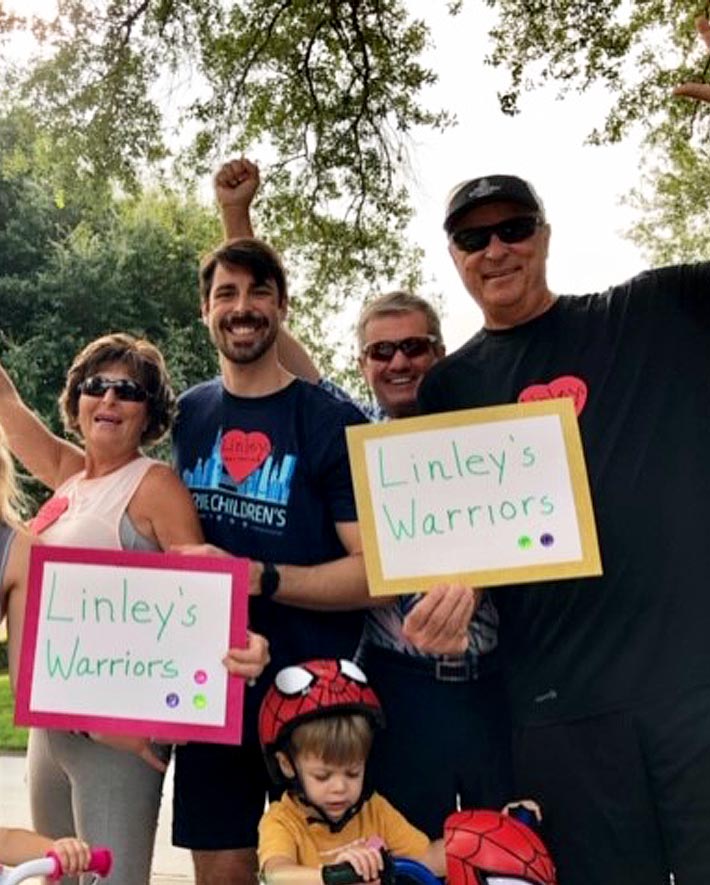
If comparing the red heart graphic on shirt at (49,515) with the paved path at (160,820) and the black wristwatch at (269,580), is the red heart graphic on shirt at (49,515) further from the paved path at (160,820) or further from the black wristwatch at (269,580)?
the paved path at (160,820)

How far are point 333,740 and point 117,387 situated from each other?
3.77ft

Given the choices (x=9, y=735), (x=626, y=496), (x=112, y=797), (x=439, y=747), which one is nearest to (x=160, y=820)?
(x=9, y=735)

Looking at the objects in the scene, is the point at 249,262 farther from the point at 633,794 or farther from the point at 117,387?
the point at 633,794

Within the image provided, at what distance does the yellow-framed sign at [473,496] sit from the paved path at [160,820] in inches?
115

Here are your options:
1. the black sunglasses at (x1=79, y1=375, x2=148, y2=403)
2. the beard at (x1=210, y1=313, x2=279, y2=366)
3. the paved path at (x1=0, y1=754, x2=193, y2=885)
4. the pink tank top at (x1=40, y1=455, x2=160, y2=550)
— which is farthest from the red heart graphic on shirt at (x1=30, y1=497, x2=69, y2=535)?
the paved path at (x1=0, y1=754, x2=193, y2=885)

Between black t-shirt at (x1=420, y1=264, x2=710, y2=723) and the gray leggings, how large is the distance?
1.02m

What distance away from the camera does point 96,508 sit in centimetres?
288

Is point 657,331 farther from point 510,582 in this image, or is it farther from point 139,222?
point 139,222

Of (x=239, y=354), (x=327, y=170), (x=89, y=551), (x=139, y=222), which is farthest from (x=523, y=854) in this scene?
(x=139, y=222)

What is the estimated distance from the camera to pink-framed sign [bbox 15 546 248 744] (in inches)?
101

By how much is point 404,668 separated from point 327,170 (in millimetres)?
6640

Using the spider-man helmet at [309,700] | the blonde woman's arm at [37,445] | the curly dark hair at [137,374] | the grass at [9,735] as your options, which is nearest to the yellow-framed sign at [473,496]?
the spider-man helmet at [309,700]

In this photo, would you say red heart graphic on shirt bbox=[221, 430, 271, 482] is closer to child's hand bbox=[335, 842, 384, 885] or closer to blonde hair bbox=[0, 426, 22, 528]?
blonde hair bbox=[0, 426, 22, 528]

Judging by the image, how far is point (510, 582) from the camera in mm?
2467
